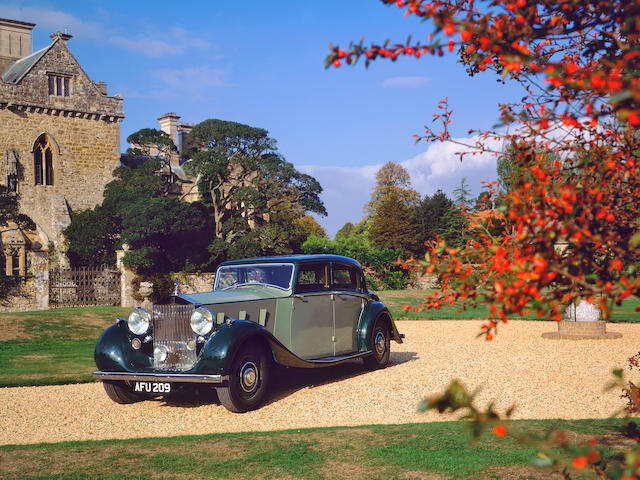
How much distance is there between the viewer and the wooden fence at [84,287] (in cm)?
2598

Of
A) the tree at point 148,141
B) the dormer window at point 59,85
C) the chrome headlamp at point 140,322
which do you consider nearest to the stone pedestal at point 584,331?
the chrome headlamp at point 140,322

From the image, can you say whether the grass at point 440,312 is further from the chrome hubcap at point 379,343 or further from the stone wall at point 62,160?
the stone wall at point 62,160

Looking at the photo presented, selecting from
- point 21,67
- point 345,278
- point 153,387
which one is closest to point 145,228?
point 21,67

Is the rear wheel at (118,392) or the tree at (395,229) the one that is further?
the tree at (395,229)

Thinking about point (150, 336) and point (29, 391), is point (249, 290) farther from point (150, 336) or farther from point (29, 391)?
point (29, 391)

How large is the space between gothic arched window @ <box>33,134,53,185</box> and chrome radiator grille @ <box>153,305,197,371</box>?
28.0 metres

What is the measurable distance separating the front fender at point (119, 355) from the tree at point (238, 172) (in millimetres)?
23642

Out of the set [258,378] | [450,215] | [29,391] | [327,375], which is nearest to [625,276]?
[258,378]

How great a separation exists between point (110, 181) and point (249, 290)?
28470 mm

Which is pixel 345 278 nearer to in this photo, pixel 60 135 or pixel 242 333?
pixel 242 333

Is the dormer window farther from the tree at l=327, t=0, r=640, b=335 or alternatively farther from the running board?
the tree at l=327, t=0, r=640, b=335

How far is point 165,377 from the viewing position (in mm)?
7676

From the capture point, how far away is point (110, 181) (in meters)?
35.2

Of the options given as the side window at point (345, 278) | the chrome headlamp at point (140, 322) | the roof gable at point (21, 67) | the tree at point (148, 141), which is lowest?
the chrome headlamp at point (140, 322)
